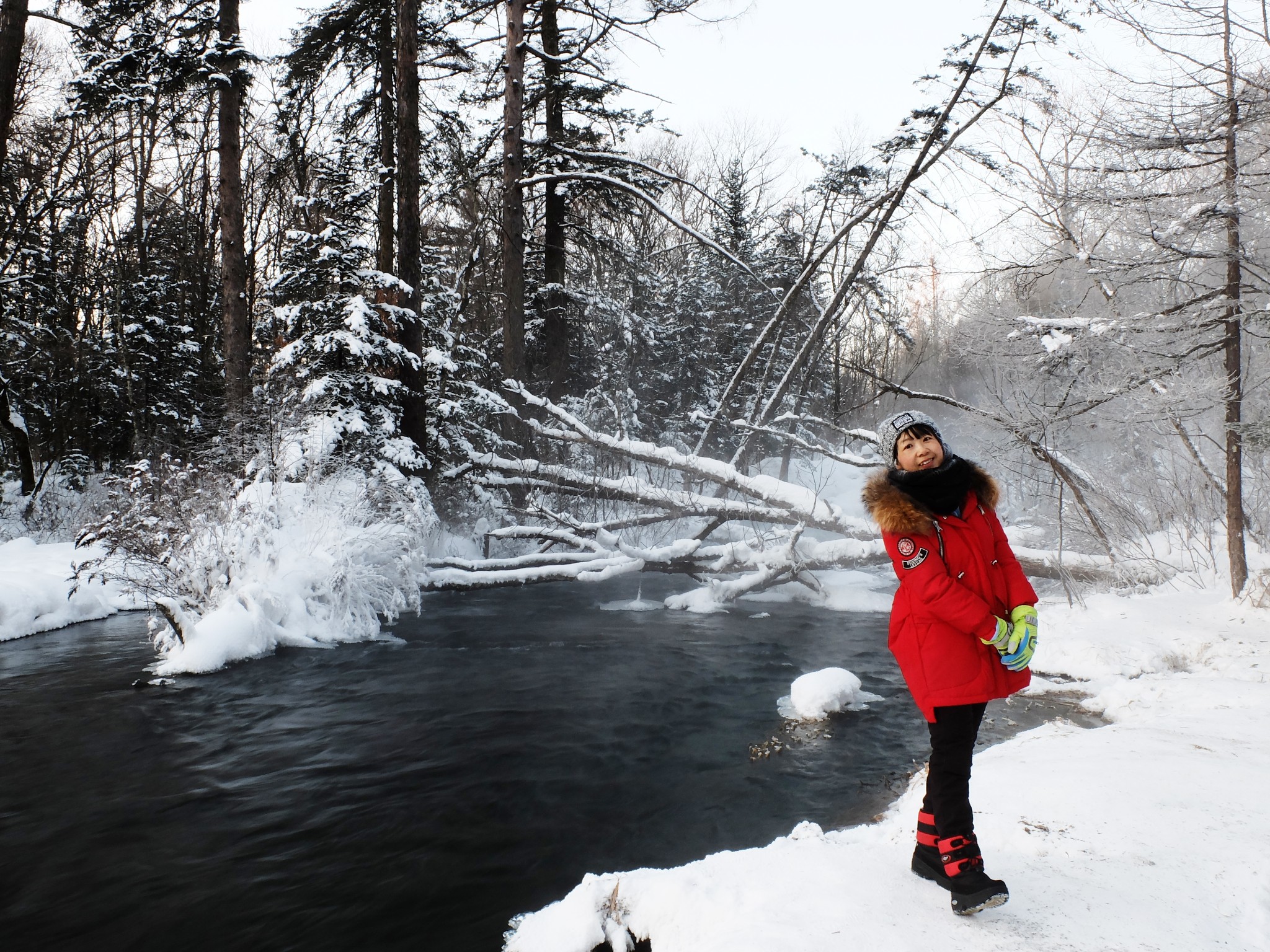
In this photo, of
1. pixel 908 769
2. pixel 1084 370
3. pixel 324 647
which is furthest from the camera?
pixel 1084 370

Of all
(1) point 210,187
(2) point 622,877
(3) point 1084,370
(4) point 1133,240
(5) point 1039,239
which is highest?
(1) point 210,187

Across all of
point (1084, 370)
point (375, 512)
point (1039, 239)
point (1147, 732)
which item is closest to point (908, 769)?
point (1147, 732)

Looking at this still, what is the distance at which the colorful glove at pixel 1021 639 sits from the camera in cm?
251

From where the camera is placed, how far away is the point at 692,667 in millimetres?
7691

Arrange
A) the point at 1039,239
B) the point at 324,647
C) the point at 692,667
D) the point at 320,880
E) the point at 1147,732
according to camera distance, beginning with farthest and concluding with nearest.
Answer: the point at 1039,239, the point at 324,647, the point at 692,667, the point at 1147,732, the point at 320,880

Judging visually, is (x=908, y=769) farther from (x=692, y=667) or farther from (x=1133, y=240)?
(x=1133, y=240)

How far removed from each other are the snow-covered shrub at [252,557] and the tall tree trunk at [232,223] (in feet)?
14.4

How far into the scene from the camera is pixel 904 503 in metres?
2.67

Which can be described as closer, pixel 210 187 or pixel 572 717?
pixel 572 717

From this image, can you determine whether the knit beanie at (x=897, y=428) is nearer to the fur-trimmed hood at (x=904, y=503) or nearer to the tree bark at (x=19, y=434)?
the fur-trimmed hood at (x=904, y=503)

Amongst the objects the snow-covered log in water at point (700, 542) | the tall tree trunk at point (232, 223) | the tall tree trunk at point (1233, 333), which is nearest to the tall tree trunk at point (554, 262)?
the snow-covered log in water at point (700, 542)

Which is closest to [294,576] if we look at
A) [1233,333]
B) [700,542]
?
[700,542]

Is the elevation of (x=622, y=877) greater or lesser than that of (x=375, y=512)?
lesser

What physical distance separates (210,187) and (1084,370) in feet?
79.5
